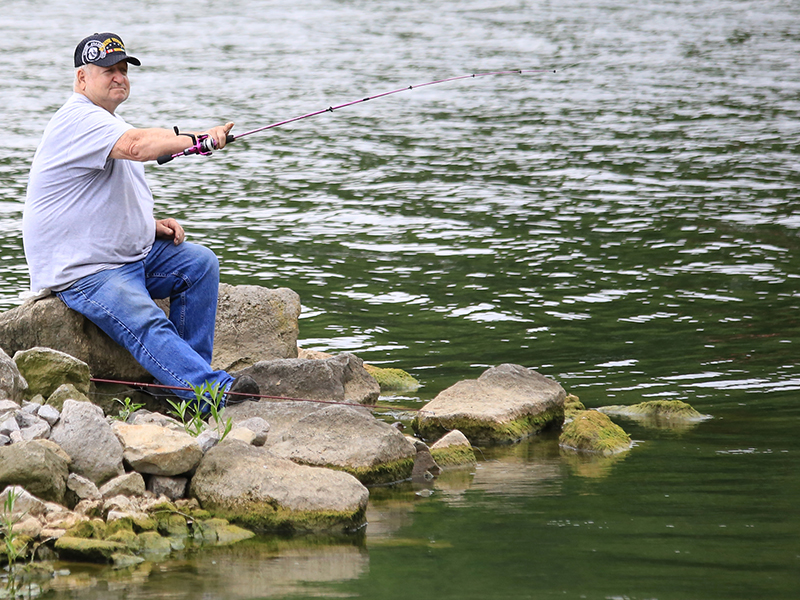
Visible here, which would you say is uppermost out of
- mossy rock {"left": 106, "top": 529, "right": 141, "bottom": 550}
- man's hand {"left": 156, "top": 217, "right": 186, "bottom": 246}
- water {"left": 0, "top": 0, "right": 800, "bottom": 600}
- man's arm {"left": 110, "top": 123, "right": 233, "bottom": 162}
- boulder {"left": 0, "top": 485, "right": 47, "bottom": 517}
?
man's arm {"left": 110, "top": 123, "right": 233, "bottom": 162}

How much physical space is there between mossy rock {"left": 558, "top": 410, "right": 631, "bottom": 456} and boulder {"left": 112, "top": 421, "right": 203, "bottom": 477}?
2.29 m

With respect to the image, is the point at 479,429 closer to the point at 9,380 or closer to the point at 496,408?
the point at 496,408

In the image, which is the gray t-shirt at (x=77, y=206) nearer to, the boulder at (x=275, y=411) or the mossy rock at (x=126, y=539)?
the boulder at (x=275, y=411)

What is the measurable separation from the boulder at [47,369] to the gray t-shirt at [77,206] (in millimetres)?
446

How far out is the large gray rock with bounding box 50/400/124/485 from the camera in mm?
5293

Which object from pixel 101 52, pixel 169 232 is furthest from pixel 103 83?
pixel 169 232

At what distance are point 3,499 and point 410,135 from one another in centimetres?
1517

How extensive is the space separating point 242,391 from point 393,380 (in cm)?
193

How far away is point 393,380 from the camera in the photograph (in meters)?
8.30

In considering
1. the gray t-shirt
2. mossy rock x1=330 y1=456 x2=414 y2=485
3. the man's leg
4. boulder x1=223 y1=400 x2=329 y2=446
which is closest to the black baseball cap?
the gray t-shirt

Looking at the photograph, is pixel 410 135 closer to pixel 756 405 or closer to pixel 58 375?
pixel 756 405

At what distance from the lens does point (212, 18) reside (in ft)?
124

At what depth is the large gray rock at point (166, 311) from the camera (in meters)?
6.66

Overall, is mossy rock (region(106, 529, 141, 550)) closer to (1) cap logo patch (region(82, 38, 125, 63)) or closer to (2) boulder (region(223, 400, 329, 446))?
(2) boulder (region(223, 400, 329, 446))
